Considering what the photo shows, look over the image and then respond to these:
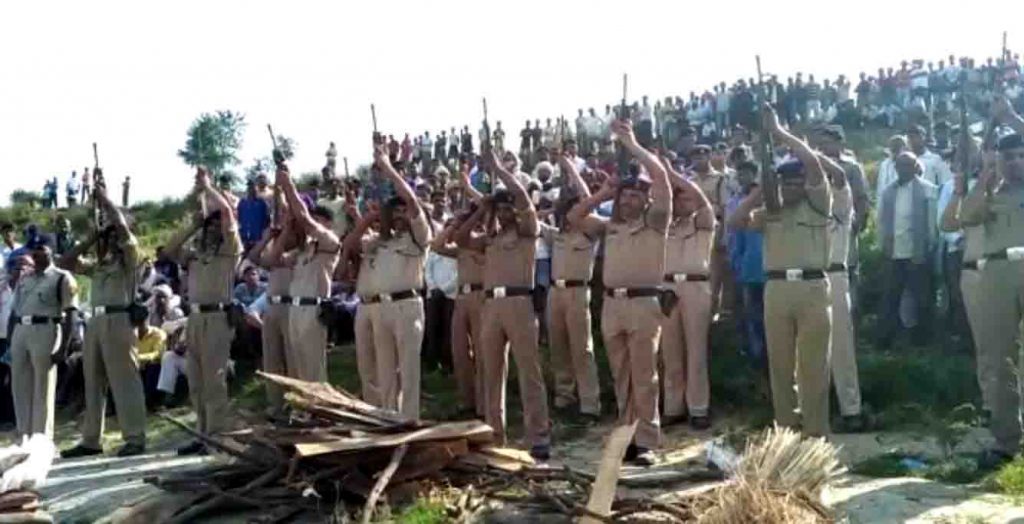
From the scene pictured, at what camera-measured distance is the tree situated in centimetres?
3559

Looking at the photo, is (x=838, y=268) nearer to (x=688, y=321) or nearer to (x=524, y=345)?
(x=688, y=321)

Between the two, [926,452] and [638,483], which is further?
[926,452]

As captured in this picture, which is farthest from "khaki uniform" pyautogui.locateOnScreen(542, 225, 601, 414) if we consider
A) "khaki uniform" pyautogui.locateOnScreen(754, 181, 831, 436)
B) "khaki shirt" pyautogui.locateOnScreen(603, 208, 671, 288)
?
"khaki uniform" pyautogui.locateOnScreen(754, 181, 831, 436)

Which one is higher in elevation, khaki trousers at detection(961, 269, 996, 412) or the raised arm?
the raised arm

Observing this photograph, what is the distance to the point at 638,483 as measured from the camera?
8648 mm

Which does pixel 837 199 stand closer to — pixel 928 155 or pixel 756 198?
pixel 756 198

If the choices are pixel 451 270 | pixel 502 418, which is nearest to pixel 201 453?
pixel 502 418

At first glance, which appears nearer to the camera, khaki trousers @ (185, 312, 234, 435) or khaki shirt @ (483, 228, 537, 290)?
khaki shirt @ (483, 228, 537, 290)

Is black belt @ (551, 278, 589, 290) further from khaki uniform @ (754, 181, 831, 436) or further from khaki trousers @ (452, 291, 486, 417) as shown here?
khaki uniform @ (754, 181, 831, 436)

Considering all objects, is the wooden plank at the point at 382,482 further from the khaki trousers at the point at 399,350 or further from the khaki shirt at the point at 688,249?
the khaki shirt at the point at 688,249

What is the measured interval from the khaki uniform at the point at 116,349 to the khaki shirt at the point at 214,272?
58 cm

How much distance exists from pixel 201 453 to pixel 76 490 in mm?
1797

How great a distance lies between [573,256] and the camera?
12836mm

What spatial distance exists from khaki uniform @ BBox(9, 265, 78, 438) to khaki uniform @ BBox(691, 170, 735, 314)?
6.45 m
